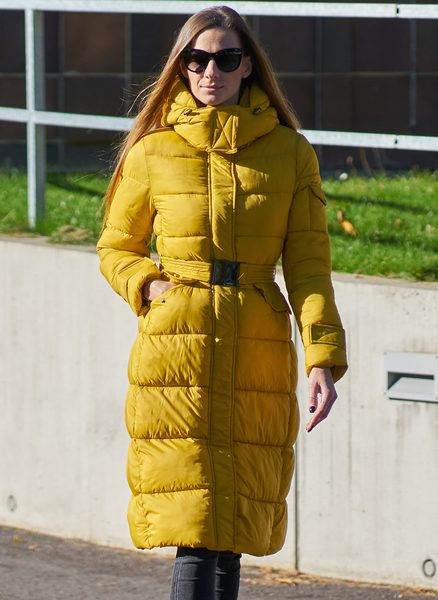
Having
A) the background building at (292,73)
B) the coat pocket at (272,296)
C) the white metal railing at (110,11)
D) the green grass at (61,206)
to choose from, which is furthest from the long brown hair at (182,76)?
the background building at (292,73)

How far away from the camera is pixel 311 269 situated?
4.19 metres

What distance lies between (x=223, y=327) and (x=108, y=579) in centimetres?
197

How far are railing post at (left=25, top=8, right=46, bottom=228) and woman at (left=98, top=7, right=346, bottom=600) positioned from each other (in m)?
2.86

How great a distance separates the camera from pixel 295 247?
13.8 ft

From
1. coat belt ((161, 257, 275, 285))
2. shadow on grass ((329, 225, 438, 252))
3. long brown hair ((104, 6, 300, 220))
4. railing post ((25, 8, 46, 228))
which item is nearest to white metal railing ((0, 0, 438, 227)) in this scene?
railing post ((25, 8, 46, 228))

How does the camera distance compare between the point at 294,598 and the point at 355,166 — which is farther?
the point at 355,166

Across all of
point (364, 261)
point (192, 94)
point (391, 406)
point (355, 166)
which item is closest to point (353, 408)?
point (391, 406)

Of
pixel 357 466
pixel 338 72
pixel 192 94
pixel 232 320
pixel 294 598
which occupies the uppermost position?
pixel 338 72

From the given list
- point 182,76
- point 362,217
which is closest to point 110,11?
point 362,217

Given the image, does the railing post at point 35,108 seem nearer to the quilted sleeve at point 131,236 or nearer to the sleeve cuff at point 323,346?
the quilted sleeve at point 131,236

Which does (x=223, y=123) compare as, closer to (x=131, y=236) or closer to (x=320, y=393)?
(x=131, y=236)

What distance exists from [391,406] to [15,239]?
2.02m

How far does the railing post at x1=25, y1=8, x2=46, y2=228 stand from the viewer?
7.02 m

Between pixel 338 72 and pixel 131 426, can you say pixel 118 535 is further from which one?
pixel 338 72
